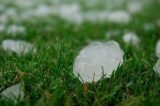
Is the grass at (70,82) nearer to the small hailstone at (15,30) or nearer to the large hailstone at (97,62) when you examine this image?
the large hailstone at (97,62)

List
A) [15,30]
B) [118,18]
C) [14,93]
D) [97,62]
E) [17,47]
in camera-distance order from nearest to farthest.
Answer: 1. [14,93]
2. [97,62]
3. [17,47]
4. [15,30]
5. [118,18]

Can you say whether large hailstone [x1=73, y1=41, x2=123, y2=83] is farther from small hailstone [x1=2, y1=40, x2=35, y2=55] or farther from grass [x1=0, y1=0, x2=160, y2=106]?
small hailstone [x1=2, y1=40, x2=35, y2=55]

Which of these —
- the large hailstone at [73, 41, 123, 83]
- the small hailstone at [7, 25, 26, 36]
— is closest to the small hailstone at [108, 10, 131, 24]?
the small hailstone at [7, 25, 26, 36]

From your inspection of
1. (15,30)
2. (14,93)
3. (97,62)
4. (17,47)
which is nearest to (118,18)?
(15,30)

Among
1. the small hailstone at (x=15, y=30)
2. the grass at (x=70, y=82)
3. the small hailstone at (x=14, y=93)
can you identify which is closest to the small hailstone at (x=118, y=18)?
the small hailstone at (x=15, y=30)

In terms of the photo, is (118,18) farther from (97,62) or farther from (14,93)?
(14,93)

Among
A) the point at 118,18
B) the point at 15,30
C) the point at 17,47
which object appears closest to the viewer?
the point at 17,47

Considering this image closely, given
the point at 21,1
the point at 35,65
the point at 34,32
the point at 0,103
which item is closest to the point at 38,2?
the point at 21,1
